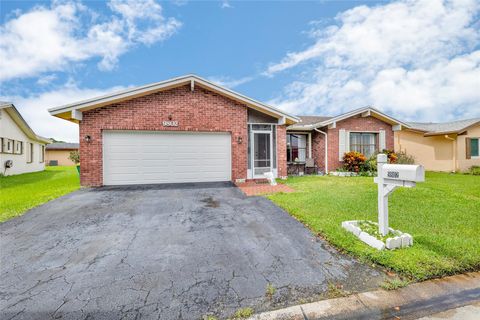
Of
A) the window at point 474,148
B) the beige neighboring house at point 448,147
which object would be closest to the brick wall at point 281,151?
the beige neighboring house at point 448,147

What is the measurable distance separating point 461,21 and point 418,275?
43.8 ft

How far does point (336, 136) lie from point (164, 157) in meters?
9.75

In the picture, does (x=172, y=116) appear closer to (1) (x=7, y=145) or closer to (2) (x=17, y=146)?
(1) (x=7, y=145)

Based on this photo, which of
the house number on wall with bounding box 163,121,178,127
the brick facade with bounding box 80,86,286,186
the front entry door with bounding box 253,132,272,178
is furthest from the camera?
the front entry door with bounding box 253,132,272,178

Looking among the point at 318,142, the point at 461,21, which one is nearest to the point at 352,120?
the point at 318,142

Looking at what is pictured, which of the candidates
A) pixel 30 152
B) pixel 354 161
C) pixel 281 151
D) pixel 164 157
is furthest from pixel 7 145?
pixel 354 161

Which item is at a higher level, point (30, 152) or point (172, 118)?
point (172, 118)

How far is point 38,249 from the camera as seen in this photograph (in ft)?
11.2

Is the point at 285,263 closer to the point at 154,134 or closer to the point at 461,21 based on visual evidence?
the point at 154,134

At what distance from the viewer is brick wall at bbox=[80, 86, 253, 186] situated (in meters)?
8.44

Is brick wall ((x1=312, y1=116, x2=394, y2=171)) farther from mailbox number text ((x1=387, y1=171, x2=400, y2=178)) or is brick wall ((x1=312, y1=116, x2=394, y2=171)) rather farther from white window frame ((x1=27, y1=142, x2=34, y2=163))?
white window frame ((x1=27, y1=142, x2=34, y2=163))

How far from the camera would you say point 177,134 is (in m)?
9.21

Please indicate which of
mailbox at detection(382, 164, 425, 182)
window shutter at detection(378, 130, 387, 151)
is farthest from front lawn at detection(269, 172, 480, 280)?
window shutter at detection(378, 130, 387, 151)

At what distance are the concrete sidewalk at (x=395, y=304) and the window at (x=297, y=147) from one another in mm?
11493
